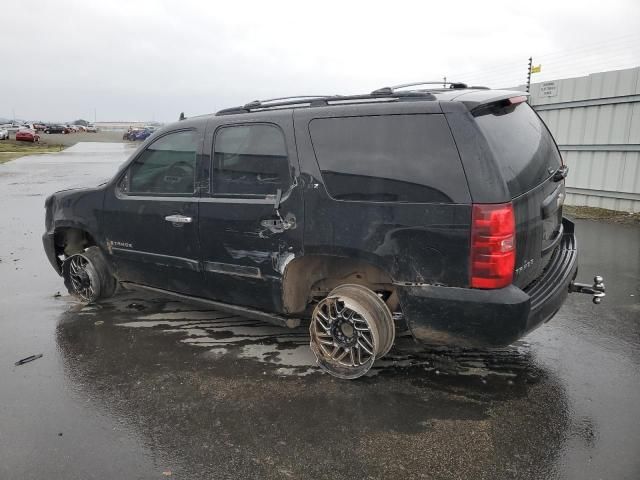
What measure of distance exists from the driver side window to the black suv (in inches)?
0.5

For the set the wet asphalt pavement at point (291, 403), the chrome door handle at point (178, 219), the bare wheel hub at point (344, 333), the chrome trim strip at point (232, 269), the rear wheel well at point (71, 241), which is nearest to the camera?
the wet asphalt pavement at point (291, 403)

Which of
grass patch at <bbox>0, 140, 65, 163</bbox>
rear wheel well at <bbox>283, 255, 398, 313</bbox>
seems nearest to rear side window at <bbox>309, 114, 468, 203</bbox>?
rear wheel well at <bbox>283, 255, 398, 313</bbox>

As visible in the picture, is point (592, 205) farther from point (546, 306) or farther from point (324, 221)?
point (324, 221)

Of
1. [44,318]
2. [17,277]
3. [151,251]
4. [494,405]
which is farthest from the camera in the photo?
[17,277]

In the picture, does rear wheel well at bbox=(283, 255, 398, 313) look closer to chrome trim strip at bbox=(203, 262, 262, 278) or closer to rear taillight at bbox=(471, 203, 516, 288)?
chrome trim strip at bbox=(203, 262, 262, 278)

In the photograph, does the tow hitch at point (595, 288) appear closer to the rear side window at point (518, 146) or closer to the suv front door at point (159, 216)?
the rear side window at point (518, 146)

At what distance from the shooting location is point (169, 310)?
4938mm

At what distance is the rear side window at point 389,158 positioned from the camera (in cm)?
296

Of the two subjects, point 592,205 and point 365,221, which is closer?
point 365,221

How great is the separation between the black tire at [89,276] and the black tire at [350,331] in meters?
2.45

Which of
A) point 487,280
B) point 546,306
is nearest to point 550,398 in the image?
point 546,306

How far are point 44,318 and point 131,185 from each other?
1.53 m

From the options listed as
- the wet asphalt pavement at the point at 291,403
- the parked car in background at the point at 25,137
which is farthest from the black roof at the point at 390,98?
the parked car in background at the point at 25,137

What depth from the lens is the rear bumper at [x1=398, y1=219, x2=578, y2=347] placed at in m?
2.93
